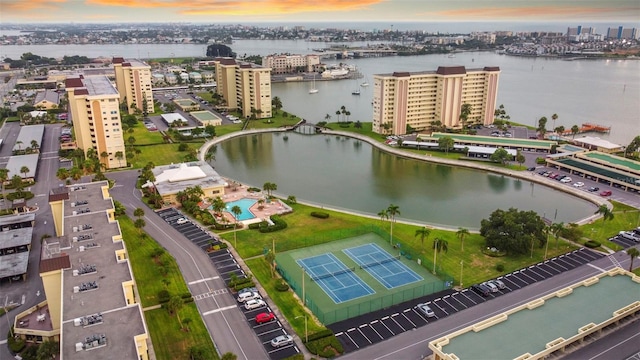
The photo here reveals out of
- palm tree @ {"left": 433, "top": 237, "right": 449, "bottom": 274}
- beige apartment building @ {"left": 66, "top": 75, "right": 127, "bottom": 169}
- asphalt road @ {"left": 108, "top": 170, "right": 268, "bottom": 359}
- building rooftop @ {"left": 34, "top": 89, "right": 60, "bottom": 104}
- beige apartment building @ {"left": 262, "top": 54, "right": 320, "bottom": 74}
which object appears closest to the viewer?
asphalt road @ {"left": 108, "top": 170, "right": 268, "bottom": 359}

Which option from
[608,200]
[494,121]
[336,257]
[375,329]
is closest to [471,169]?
[608,200]

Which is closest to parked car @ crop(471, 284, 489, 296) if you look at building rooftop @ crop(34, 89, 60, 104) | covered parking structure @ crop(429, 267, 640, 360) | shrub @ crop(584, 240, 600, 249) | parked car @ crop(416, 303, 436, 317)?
covered parking structure @ crop(429, 267, 640, 360)

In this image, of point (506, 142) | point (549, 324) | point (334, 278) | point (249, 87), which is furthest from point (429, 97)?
point (549, 324)

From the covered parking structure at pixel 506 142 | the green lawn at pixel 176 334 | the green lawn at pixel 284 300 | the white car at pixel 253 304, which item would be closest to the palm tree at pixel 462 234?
the green lawn at pixel 284 300

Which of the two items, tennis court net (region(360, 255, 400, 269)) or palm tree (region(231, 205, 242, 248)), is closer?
tennis court net (region(360, 255, 400, 269))

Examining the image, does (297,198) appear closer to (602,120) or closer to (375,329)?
(375,329)

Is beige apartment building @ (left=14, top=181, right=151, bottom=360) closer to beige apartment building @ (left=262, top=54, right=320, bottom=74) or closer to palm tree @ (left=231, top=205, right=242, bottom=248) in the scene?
palm tree @ (left=231, top=205, right=242, bottom=248)
